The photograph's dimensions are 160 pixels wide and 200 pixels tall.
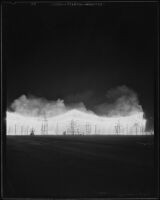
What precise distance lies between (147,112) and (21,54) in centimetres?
86

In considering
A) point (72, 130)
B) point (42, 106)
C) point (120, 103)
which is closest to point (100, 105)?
point (120, 103)

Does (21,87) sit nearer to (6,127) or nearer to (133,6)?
(6,127)

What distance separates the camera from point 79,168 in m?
1.97

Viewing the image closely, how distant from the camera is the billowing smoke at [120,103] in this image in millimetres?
1961

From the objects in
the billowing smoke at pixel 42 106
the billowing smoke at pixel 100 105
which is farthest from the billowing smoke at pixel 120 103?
the billowing smoke at pixel 42 106

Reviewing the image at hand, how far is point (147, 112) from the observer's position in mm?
1957

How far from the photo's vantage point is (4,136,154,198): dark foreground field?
6.44ft

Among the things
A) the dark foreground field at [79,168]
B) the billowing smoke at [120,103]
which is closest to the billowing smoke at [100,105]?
the billowing smoke at [120,103]

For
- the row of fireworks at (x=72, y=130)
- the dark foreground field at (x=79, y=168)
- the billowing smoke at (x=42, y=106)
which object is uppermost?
the billowing smoke at (x=42, y=106)

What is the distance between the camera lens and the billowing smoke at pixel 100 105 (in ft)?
6.41

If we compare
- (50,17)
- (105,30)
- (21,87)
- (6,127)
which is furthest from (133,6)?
(6,127)

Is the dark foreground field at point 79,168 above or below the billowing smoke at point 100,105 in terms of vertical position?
below

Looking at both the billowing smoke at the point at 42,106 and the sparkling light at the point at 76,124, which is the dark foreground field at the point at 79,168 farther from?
the billowing smoke at the point at 42,106

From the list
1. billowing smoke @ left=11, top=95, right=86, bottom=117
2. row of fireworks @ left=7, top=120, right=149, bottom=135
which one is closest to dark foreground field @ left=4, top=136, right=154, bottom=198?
row of fireworks @ left=7, top=120, right=149, bottom=135
